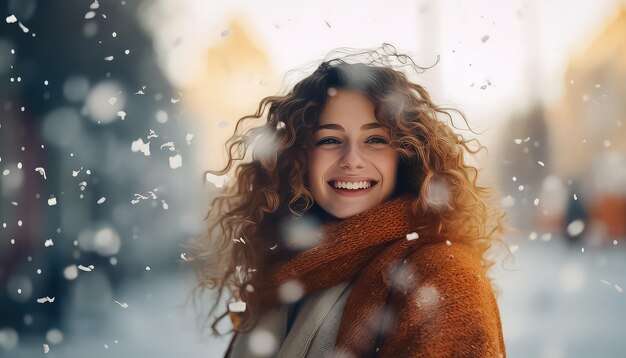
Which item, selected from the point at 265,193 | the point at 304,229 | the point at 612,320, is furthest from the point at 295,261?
the point at 612,320

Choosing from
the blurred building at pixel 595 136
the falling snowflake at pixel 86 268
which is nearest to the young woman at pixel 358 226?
the falling snowflake at pixel 86 268

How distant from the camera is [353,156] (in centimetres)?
134

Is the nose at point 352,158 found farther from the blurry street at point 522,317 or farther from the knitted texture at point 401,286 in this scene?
the blurry street at point 522,317

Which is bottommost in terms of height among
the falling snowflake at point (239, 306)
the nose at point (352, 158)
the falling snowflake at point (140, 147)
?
the falling snowflake at point (140, 147)

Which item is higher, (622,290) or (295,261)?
(295,261)

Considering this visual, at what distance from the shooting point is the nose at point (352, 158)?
52.9 inches

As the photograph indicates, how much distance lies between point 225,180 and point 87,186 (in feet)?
7.61

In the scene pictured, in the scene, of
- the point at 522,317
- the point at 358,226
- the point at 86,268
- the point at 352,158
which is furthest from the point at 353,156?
the point at 522,317

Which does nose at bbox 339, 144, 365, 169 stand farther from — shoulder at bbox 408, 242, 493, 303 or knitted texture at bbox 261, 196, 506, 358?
shoulder at bbox 408, 242, 493, 303

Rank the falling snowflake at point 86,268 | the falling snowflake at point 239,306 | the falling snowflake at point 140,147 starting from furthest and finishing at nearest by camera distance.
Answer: the falling snowflake at point 140,147, the falling snowflake at point 86,268, the falling snowflake at point 239,306

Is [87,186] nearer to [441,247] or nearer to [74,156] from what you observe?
[74,156]

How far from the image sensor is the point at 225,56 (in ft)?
10.0

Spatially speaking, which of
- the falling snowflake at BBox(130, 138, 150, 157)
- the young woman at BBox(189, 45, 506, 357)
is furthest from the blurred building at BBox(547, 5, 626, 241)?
the young woman at BBox(189, 45, 506, 357)

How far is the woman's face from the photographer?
4.46ft
